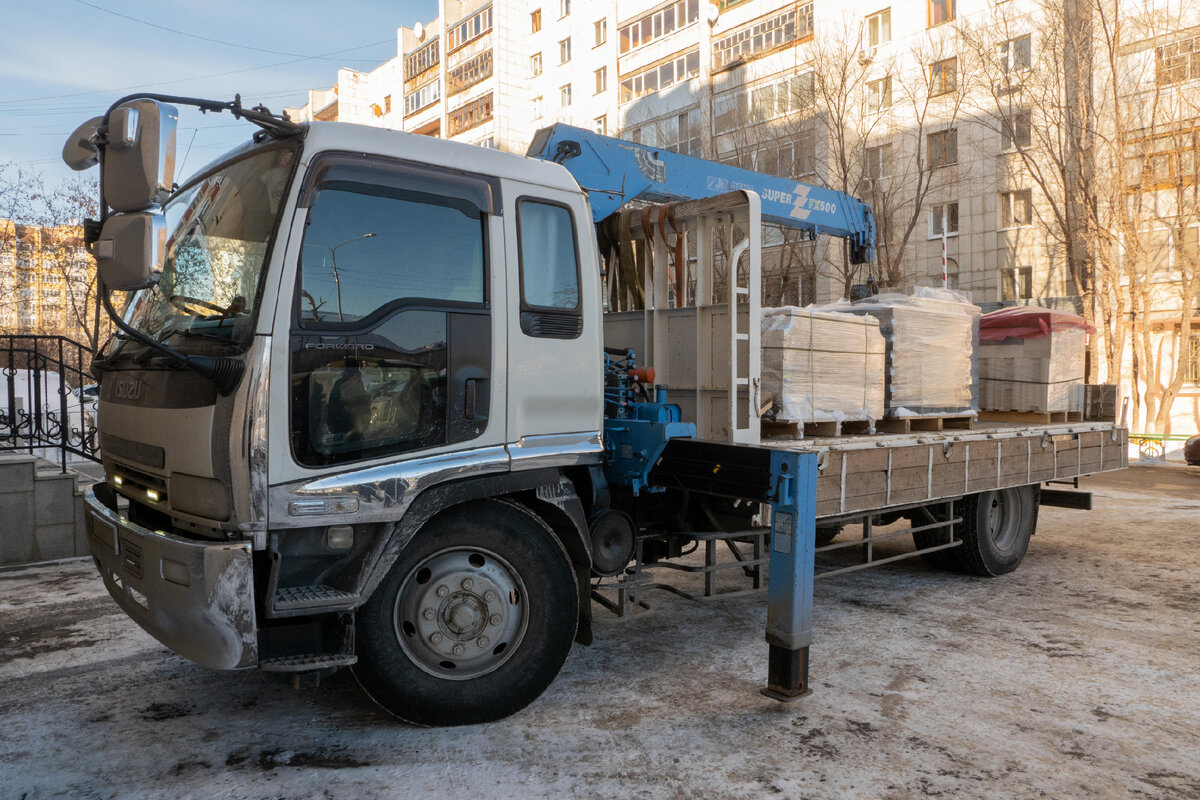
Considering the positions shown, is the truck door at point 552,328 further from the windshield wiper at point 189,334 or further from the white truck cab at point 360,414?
the windshield wiper at point 189,334

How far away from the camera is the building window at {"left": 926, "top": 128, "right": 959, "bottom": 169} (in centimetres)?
2528

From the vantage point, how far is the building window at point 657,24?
30797 millimetres

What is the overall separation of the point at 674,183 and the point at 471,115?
38.7 metres

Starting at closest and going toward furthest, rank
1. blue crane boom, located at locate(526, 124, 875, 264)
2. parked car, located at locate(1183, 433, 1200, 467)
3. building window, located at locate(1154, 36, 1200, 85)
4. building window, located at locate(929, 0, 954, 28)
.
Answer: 1. blue crane boom, located at locate(526, 124, 875, 264)
2. parked car, located at locate(1183, 433, 1200, 467)
3. building window, located at locate(1154, 36, 1200, 85)
4. building window, located at locate(929, 0, 954, 28)

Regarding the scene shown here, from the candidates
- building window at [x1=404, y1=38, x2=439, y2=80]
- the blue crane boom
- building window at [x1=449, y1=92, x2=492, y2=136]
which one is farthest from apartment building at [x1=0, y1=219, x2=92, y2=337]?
building window at [x1=404, y1=38, x2=439, y2=80]

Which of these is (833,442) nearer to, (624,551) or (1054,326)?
(624,551)

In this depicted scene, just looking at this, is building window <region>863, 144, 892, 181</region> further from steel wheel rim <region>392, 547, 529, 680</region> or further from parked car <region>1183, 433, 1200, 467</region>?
steel wheel rim <region>392, 547, 529, 680</region>

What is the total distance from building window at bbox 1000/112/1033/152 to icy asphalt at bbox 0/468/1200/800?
62.0 ft

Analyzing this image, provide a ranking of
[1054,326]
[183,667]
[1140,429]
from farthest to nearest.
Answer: [1140,429] < [1054,326] < [183,667]

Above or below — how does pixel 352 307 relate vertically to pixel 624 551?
above

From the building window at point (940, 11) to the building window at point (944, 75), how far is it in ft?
5.57

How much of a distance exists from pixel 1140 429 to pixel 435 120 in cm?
3582

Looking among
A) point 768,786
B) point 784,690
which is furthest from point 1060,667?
point 768,786

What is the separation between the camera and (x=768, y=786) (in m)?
3.49
